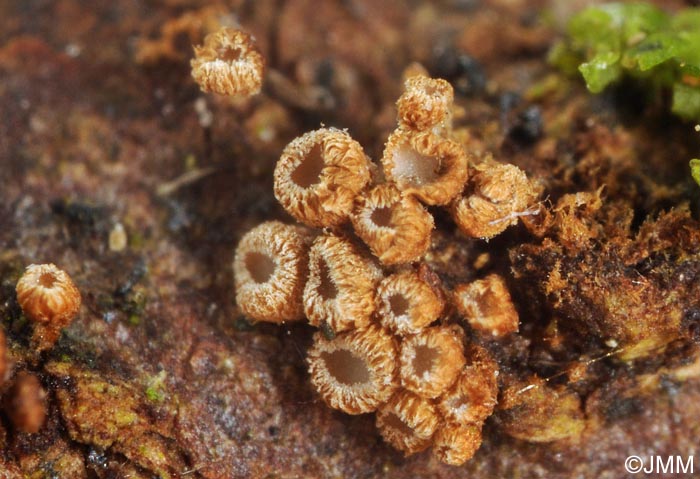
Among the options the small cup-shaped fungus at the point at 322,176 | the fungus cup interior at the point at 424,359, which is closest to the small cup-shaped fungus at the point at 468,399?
the fungus cup interior at the point at 424,359

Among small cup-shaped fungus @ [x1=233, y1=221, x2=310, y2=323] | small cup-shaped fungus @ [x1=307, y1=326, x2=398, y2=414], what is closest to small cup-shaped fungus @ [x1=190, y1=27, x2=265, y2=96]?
small cup-shaped fungus @ [x1=233, y1=221, x2=310, y2=323]

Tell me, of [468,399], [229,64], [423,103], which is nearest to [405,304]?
[468,399]

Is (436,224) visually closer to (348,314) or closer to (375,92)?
(348,314)

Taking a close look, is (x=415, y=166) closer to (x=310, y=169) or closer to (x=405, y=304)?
(x=310, y=169)

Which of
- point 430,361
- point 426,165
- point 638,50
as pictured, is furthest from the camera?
point 638,50

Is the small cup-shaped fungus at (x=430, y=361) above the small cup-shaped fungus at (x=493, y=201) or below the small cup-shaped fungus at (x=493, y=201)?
below

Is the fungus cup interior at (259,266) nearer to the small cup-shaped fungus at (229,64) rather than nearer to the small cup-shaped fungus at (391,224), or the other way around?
the small cup-shaped fungus at (391,224)

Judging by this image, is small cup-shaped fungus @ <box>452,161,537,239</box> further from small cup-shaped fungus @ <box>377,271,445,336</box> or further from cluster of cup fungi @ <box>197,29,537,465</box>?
small cup-shaped fungus @ <box>377,271,445,336</box>
